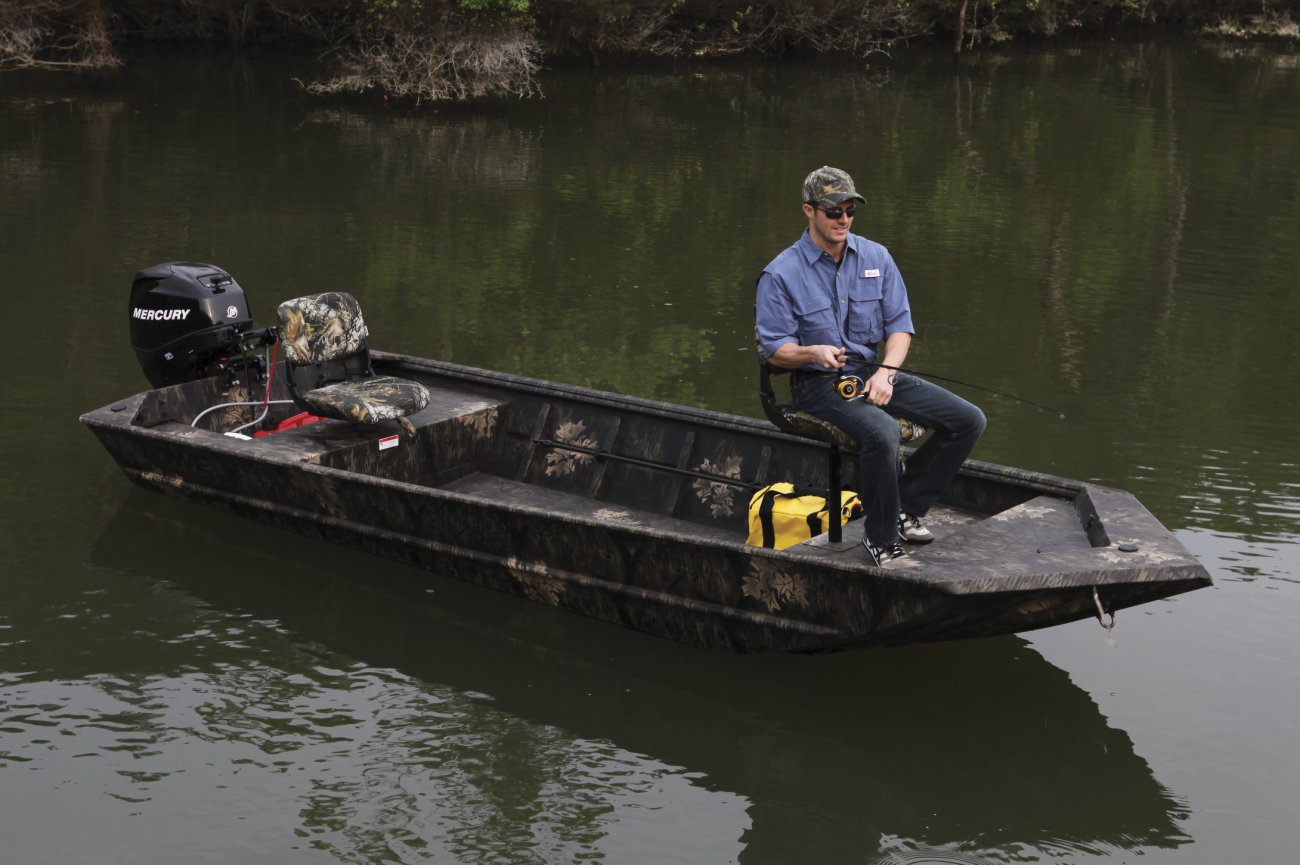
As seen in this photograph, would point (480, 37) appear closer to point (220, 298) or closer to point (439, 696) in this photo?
point (220, 298)

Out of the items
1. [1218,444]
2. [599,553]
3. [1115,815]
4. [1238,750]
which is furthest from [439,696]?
[1218,444]

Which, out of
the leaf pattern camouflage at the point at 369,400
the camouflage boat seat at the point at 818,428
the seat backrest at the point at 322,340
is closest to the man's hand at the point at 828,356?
the camouflage boat seat at the point at 818,428

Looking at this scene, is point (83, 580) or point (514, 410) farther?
point (514, 410)

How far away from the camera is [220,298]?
9.72m

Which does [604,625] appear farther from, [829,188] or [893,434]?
[829,188]

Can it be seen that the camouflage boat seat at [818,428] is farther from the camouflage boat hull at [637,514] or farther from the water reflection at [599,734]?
the water reflection at [599,734]

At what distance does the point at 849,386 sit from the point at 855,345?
322mm

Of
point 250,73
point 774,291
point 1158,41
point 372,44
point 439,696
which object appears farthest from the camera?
point 1158,41

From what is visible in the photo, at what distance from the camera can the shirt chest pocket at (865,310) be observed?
7012mm

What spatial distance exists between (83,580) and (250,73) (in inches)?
842

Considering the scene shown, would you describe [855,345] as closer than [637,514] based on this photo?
Yes

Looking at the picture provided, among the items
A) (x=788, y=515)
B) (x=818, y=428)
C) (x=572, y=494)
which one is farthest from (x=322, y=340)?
(x=818, y=428)

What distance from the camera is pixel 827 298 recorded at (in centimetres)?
698

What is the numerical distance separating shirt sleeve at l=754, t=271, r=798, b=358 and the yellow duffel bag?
103 cm
